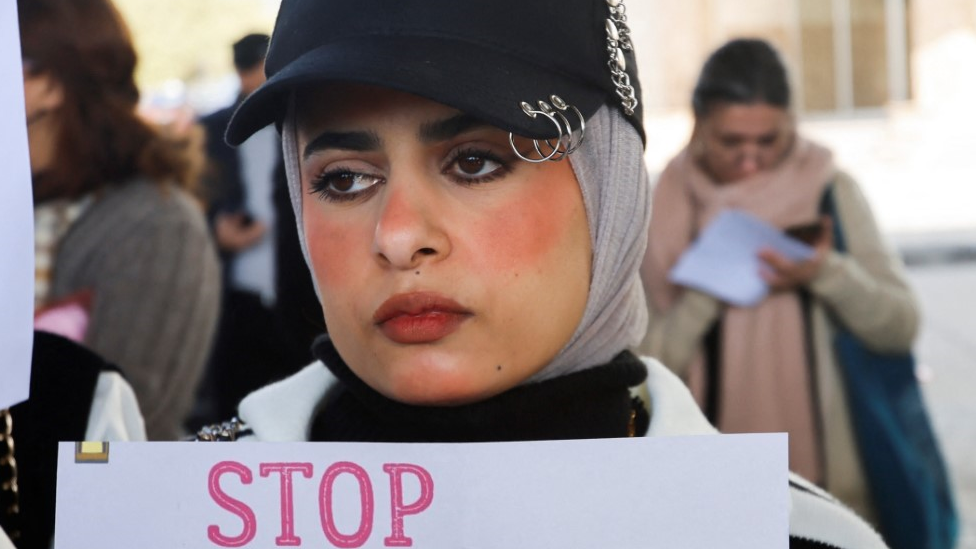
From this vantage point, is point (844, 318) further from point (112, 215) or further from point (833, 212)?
point (112, 215)

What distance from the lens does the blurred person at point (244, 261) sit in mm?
3854

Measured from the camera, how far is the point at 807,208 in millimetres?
3285

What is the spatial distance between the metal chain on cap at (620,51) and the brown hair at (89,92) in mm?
1578

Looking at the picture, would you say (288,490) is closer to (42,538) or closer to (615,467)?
(615,467)

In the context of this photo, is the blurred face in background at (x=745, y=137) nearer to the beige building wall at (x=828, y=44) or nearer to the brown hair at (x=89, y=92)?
the brown hair at (x=89, y=92)

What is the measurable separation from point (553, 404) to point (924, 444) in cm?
205

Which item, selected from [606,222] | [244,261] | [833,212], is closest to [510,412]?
[606,222]

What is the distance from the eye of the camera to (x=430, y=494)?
1085 mm

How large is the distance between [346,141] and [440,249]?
157 millimetres

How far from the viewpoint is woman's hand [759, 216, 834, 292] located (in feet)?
10.4

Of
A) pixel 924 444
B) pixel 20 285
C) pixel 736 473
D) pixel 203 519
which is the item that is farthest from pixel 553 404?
pixel 924 444

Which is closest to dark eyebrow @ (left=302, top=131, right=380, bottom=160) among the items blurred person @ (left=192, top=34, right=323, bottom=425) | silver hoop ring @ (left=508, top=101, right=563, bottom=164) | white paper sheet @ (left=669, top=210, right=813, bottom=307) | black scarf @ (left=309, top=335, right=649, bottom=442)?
silver hoop ring @ (left=508, top=101, right=563, bottom=164)

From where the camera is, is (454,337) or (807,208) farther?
(807,208)

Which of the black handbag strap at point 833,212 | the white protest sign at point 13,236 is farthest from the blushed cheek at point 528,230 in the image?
the black handbag strap at point 833,212
